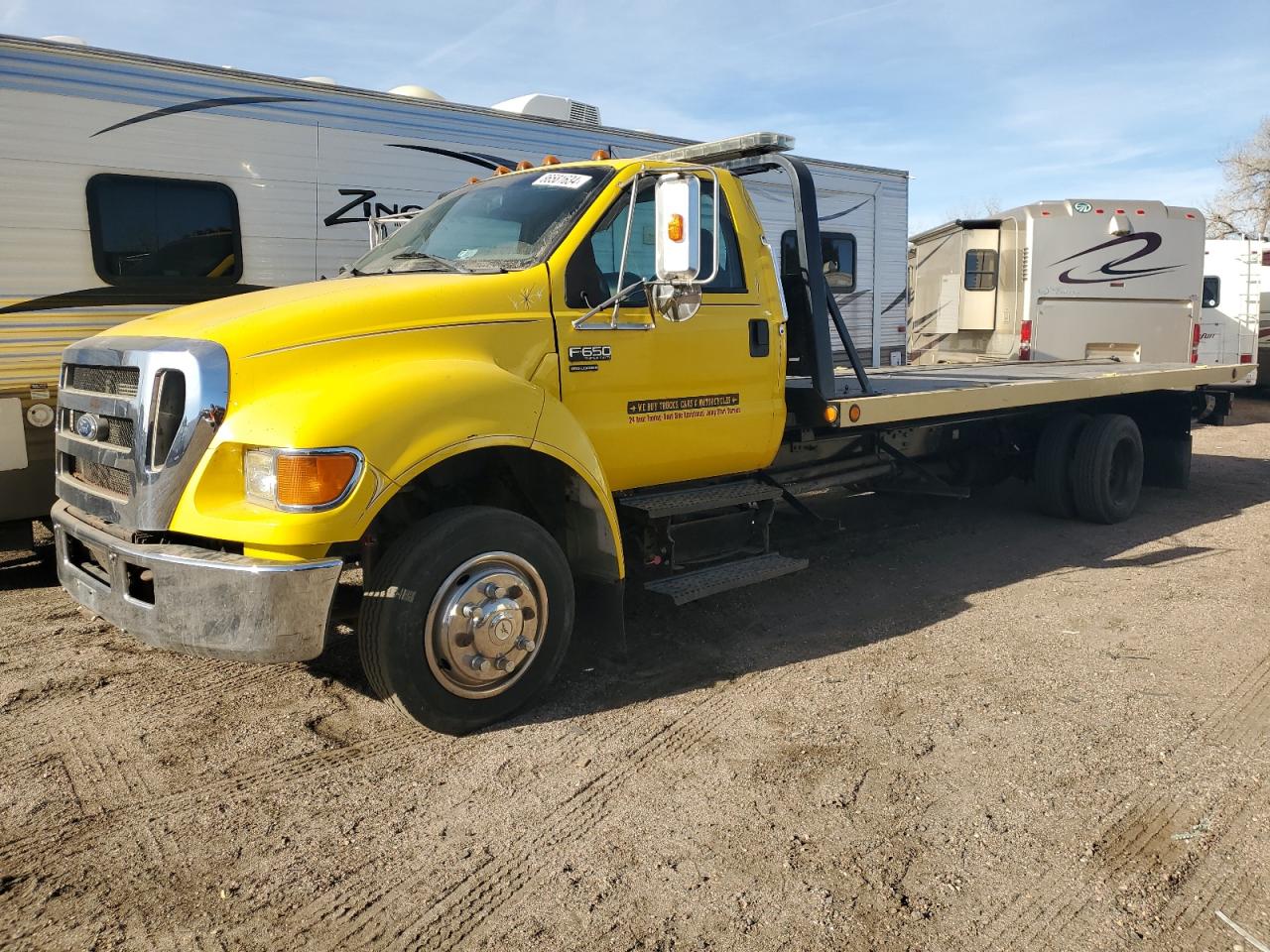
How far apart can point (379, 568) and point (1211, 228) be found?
45943mm

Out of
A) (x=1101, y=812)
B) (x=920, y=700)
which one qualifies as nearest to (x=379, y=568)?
(x=920, y=700)

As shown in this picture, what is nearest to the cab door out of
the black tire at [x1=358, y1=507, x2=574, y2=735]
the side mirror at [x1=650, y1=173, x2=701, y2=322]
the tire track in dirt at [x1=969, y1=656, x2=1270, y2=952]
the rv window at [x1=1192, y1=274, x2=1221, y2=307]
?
the side mirror at [x1=650, y1=173, x2=701, y2=322]

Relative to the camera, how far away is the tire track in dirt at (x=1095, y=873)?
9.07 feet

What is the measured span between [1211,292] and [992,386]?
494 inches

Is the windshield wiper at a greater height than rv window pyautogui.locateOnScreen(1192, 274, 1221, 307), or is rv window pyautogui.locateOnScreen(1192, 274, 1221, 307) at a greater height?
rv window pyautogui.locateOnScreen(1192, 274, 1221, 307)

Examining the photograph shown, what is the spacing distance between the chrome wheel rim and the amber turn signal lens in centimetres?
60

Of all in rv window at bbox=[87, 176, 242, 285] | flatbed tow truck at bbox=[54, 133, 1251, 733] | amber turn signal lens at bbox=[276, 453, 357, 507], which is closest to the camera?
amber turn signal lens at bbox=[276, 453, 357, 507]

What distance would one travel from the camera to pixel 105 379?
13.2ft

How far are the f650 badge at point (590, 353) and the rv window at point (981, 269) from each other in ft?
35.1

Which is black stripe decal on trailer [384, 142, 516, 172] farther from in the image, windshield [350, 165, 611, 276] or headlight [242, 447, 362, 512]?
headlight [242, 447, 362, 512]

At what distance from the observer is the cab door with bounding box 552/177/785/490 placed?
14.8ft

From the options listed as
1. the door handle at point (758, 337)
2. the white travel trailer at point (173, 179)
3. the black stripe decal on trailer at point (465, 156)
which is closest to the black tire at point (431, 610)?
the door handle at point (758, 337)

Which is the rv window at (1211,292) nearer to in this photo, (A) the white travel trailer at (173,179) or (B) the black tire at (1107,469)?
(B) the black tire at (1107,469)

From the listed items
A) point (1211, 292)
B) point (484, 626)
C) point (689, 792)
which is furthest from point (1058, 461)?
point (1211, 292)
